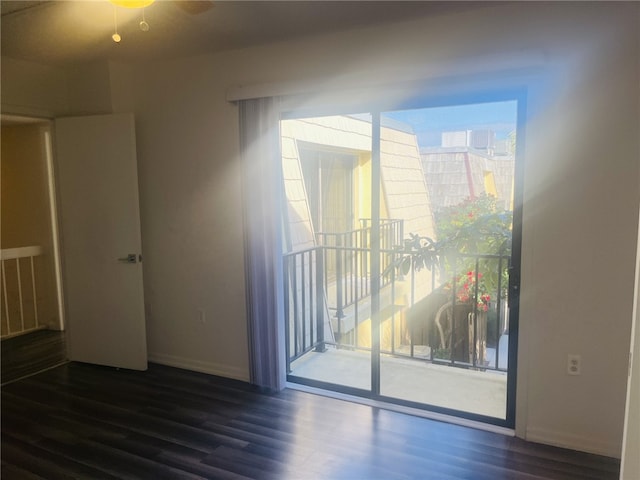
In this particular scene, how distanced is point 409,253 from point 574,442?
1.52 metres

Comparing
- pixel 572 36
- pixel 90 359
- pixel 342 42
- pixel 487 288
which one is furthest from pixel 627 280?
pixel 90 359

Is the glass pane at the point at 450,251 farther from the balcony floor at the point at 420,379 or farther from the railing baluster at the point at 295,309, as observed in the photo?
the railing baluster at the point at 295,309

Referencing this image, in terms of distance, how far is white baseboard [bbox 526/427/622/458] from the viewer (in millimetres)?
2553

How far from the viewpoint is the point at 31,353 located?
4.37 m

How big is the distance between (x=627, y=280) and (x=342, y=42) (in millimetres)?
2194

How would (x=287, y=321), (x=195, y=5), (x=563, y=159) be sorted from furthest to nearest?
(x=287, y=321) → (x=563, y=159) → (x=195, y=5)

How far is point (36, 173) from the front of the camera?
203 inches

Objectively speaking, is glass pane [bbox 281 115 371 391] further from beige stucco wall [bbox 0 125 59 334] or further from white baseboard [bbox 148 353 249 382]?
beige stucco wall [bbox 0 125 59 334]

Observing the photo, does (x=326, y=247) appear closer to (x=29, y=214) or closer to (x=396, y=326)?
(x=396, y=326)

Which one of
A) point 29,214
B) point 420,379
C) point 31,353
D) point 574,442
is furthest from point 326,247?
point 29,214

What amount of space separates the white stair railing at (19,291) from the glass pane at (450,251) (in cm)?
396

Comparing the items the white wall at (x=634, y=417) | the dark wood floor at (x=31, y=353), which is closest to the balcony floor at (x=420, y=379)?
the white wall at (x=634, y=417)

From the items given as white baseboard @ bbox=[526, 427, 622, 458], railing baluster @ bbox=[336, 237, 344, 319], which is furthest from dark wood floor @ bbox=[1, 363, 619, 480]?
railing baluster @ bbox=[336, 237, 344, 319]

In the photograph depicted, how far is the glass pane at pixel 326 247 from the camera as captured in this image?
3.80 metres
